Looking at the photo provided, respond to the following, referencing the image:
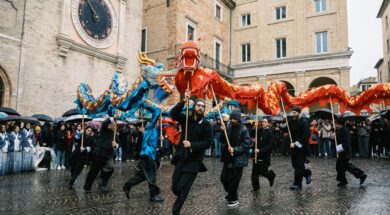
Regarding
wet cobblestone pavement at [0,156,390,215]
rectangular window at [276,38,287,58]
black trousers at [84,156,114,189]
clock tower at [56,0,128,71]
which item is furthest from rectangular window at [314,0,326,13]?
black trousers at [84,156,114,189]

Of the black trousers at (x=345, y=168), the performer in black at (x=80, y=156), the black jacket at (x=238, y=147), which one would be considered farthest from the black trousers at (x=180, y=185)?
the black trousers at (x=345, y=168)

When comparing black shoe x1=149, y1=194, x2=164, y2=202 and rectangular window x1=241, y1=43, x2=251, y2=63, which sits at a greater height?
rectangular window x1=241, y1=43, x2=251, y2=63

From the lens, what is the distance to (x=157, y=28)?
91.1 feet

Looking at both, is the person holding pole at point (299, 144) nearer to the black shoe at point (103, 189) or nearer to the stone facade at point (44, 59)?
the black shoe at point (103, 189)

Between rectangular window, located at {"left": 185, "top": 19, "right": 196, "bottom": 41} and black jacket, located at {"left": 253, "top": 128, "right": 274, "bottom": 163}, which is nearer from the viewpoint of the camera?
black jacket, located at {"left": 253, "top": 128, "right": 274, "bottom": 163}

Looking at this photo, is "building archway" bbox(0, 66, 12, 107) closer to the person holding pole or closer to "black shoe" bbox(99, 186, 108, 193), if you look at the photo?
"black shoe" bbox(99, 186, 108, 193)

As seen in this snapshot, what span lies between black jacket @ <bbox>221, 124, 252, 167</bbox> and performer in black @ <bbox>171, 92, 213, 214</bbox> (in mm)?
1085

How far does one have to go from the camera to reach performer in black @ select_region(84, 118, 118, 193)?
8.29m

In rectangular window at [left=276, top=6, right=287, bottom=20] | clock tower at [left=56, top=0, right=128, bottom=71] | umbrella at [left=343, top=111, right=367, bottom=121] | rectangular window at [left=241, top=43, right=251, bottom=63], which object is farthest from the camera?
rectangular window at [left=241, top=43, right=251, bottom=63]

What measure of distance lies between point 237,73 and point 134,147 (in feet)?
60.1

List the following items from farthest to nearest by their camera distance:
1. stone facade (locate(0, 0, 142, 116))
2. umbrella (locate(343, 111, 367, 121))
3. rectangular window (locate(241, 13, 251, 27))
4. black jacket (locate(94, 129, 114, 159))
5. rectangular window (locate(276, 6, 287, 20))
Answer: rectangular window (locate(241, 13, 251, 27)), rectangular window (locate(276, 6, 287, 20)), umbrella (locate(343, 111, 367, 121)), stone facade (locate(0, 0, 142, 116)), black jacket (locate(94, 129, 114, 159))

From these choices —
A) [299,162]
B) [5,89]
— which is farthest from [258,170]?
[5,89]

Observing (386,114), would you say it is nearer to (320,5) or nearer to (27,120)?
(27,120)

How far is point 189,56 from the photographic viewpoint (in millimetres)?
6656
